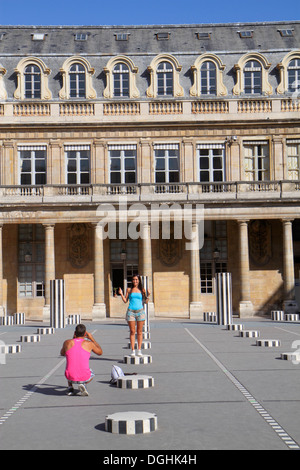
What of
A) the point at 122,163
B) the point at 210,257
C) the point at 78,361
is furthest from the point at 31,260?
the point at 78,361

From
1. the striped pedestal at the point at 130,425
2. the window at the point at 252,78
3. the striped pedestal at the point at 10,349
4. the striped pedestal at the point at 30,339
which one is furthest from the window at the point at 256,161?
the striped pedestal at the point at 130,425

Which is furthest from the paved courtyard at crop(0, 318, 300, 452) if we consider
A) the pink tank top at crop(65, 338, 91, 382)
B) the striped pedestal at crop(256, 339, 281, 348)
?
the pink tank top at crop(65, 338, 91, 382)

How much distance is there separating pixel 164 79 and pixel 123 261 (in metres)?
10.3

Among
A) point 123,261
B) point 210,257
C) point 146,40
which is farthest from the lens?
point 146,40

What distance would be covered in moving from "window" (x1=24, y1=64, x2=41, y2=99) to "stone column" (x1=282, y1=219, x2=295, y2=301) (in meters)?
15.1

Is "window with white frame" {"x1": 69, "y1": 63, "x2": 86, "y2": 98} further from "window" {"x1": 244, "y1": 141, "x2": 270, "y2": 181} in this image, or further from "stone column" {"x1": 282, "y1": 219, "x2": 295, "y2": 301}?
"stone column" {"x1": 282, "y1": 219, "x2": 295, "y2": 301}

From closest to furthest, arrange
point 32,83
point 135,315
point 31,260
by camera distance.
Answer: point 135,315, point 32,83, point 31,260

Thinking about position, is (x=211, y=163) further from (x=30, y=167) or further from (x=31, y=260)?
(x=31, y=260)

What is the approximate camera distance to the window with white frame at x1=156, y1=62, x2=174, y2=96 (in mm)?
39625

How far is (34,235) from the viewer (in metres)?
39.8

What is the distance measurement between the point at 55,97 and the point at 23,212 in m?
6.98

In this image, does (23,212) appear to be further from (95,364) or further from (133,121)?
(95,364)

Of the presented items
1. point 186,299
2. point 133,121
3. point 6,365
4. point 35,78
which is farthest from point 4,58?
point 6,365

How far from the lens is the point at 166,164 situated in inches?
1529
